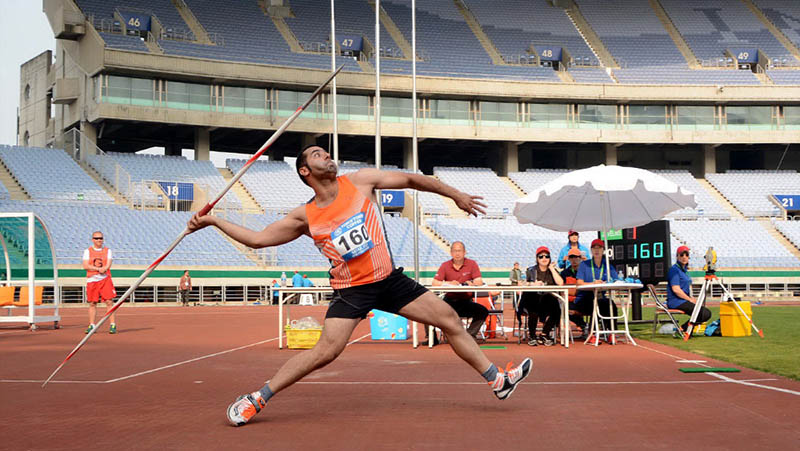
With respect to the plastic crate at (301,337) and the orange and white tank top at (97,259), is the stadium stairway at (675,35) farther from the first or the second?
the plastic crate at (301,337)

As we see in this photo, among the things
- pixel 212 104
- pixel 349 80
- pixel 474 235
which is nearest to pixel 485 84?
pixel 349 80

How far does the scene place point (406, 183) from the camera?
620 cm

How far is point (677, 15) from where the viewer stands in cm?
5934

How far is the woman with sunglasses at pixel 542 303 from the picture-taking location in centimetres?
1342

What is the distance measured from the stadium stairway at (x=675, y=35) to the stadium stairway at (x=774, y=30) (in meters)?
5.94

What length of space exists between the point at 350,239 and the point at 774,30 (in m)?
59.5

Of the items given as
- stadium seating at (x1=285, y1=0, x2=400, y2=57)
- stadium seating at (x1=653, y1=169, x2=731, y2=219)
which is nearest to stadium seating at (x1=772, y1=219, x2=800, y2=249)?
stadium seating at (x1=653, y1=169, x2=731, y2=219)

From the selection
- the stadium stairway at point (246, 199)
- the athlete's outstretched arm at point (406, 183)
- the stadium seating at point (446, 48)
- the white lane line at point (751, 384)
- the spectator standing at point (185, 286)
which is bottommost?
the spectator standing at point (185, 286)

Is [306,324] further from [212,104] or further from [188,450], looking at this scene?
[212,104]

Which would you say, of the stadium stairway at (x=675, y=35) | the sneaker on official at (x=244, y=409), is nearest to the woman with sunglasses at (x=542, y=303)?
the sneaker on official at (x=244, y=409)

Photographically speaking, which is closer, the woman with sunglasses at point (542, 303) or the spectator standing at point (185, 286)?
the woman with sunglasses at point (542, 303)

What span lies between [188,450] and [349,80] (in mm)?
44729

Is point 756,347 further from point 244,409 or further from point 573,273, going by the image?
point 244,409

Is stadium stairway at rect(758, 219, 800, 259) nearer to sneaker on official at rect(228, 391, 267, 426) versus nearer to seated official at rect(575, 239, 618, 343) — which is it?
seated official at rect(575, 239, 618, 343)
